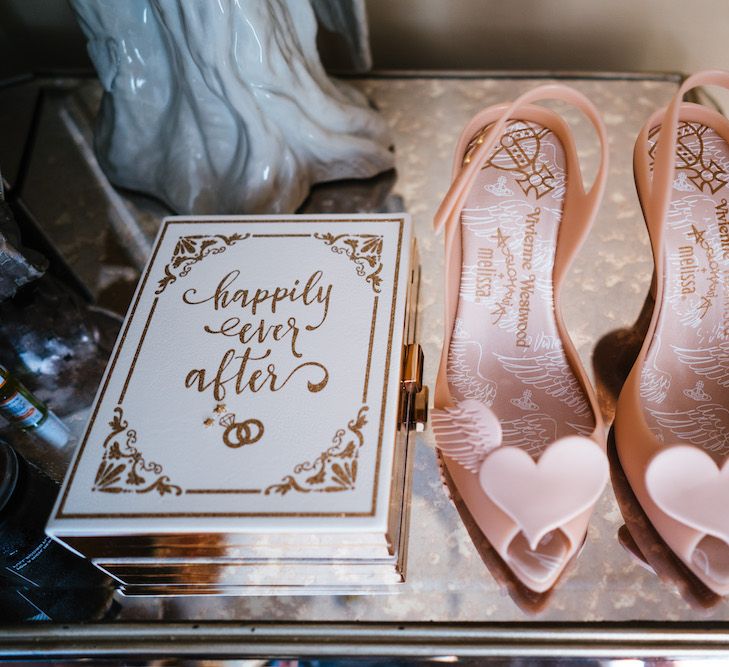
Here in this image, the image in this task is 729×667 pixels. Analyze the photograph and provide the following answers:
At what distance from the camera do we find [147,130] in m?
0.72

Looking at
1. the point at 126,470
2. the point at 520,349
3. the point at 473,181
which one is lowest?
the point at 126,470

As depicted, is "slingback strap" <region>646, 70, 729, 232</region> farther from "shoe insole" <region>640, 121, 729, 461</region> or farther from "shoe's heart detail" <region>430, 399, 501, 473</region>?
"shoe's heart detail" <region>430, 399, 501, 473</region>

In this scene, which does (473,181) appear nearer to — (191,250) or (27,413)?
(191,250)

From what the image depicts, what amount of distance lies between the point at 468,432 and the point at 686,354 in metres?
0.24

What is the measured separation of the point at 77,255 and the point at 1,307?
4.1 inches

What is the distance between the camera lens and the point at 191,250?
61 centimetres

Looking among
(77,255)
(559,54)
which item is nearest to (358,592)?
(77,255)

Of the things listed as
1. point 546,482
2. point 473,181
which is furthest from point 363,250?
point 546,482

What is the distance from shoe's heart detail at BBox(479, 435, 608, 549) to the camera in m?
0.44

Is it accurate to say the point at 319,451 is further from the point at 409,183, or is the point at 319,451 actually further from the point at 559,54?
the point at 559,54

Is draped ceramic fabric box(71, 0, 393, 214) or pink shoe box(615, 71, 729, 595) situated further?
draped ceramic fabric box(71, 0, 393, 214)

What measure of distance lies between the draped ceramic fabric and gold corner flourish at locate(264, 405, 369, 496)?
310 mm

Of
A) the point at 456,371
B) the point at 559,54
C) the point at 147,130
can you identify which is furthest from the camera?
the point at 559,54

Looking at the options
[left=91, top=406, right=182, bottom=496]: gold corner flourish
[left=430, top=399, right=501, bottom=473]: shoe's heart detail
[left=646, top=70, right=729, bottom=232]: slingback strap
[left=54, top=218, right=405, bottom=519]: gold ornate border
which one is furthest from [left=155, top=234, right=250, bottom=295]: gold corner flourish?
[left=646, top=70, right=729, bottom=232]: slingback strap
